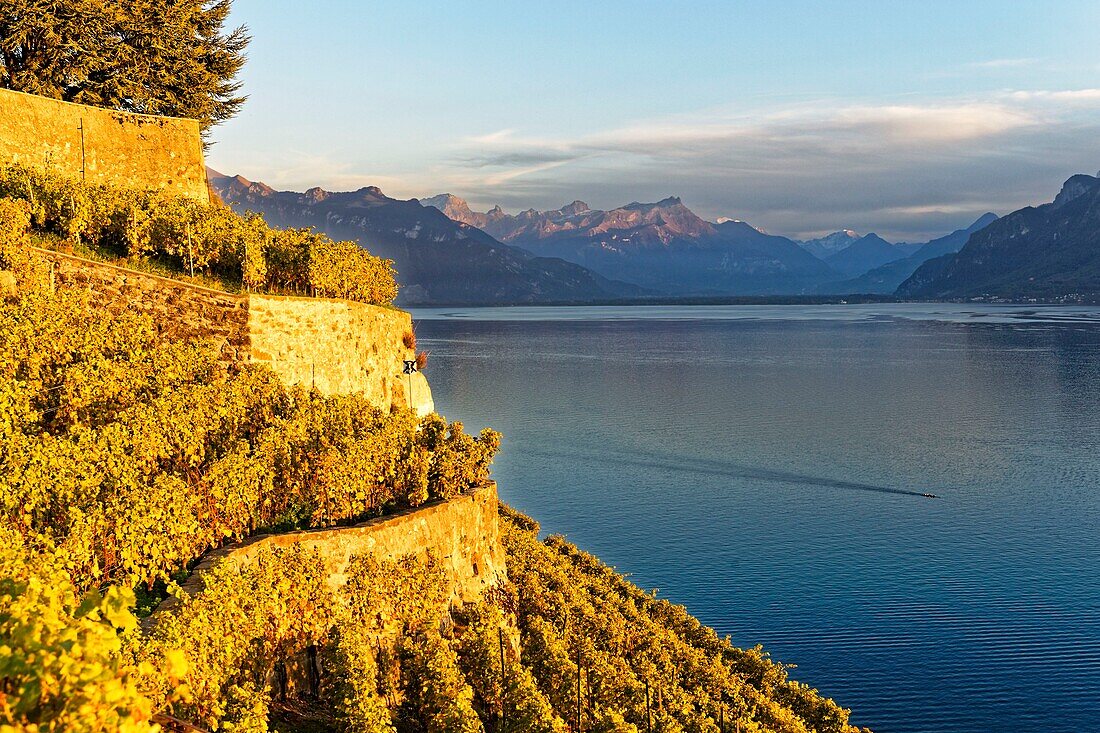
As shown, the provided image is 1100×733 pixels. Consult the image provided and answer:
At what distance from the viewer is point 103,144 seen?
3569 cm

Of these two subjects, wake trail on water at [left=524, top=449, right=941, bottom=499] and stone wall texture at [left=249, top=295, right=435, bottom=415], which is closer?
stone wall texture at [left=249, top=295, right=435, bottom=415]

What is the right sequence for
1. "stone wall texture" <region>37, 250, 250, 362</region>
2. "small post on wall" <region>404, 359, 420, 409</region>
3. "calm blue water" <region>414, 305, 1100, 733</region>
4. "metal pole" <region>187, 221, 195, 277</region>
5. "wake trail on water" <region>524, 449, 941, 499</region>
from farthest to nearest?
"wake trail on water" <region>524, 449, 941, 499</region>, "calm blue water" <region>414, 305, 1100, 733</region>, "small post on wall" <region>404, 359, 420, 409</region>, "metal pole" <region>187, 221, 195, 277</region>, "stone wall texture" <region>37, 250, 250, 362</region>

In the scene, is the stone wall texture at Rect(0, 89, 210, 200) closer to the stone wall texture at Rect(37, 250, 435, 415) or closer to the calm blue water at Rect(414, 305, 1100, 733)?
the stone wall texture at Rect(37, 250, 435, 415)

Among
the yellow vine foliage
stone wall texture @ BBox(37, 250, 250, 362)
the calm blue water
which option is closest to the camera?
stone wall texture @ BBox(37, 250, 250, 362)

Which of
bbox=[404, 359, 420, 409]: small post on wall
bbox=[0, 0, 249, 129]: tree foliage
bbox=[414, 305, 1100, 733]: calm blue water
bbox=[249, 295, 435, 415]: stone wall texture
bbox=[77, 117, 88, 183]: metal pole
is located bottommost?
bbox=[414, 305, 1100, 733]: calm blue water

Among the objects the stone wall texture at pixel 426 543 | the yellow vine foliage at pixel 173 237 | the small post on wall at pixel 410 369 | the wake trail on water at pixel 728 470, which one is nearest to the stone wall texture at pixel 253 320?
the yellow vine foliage at pixel 173 237

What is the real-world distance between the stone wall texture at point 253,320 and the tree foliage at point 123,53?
2010cm

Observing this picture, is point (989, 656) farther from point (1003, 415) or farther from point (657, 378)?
point (657, 378)

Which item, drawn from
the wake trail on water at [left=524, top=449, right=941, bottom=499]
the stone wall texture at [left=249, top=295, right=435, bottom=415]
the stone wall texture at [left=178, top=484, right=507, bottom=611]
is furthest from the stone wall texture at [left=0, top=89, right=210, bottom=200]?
the wake trail on water at [left=524, top=449, right=941, bottom=499]

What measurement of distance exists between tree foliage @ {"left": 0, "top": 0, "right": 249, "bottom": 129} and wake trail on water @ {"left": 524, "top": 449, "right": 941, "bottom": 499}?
42.2m

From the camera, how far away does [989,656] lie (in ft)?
134

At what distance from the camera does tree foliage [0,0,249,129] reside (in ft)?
134

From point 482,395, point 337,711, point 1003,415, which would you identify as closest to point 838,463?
point 1003,415

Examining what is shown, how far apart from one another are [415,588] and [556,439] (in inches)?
2514
